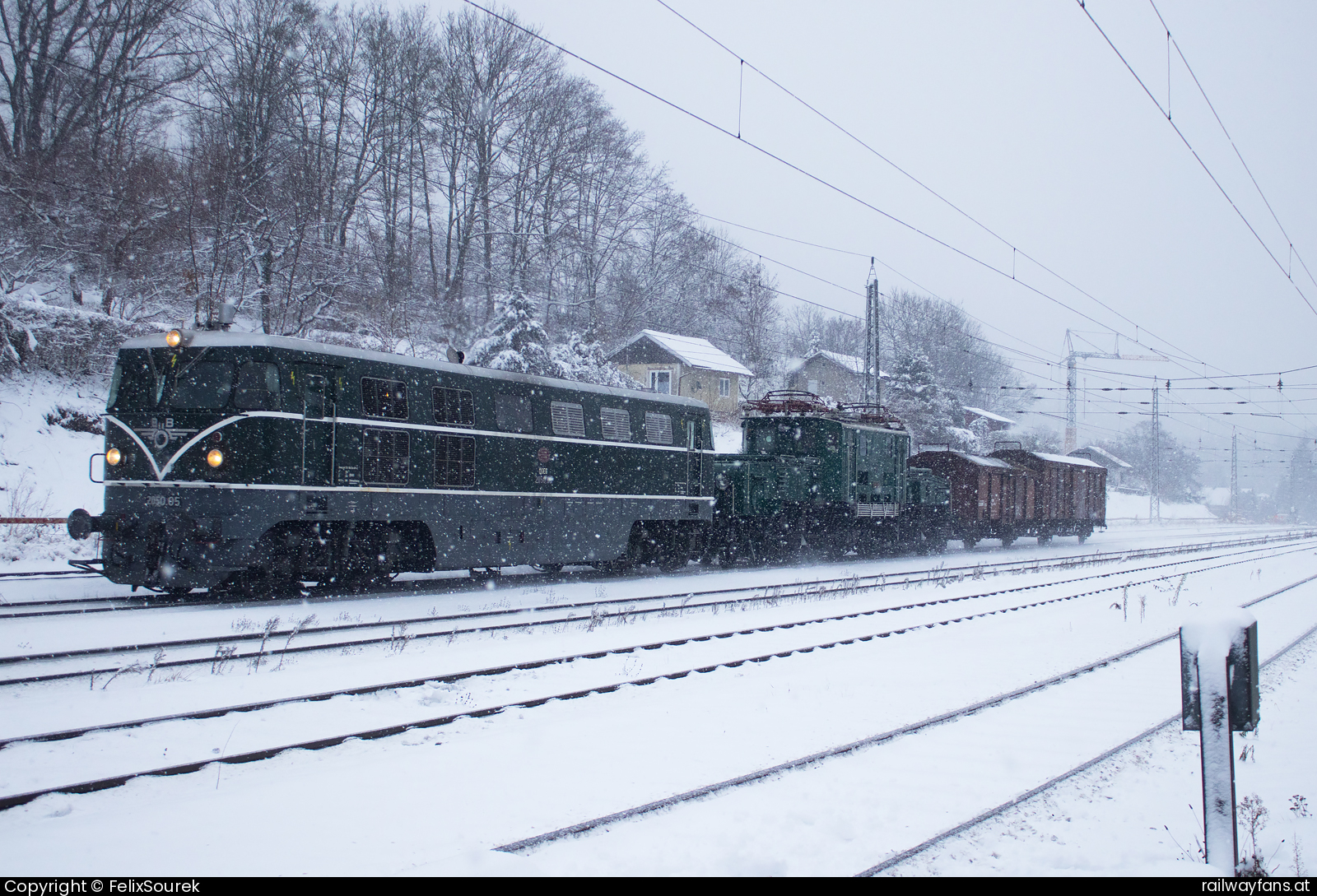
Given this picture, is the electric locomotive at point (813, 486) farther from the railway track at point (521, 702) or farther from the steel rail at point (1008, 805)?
the steel rail at point (1008, 805)

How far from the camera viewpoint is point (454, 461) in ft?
45.3

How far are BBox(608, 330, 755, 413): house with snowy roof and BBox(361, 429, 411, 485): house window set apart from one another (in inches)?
1346

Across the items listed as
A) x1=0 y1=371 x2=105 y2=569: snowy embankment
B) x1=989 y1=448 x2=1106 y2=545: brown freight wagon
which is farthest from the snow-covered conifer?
x1=989 y1=448 x2=1106 y2=545: brown freight wagon

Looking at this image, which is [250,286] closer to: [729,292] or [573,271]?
[573,271]

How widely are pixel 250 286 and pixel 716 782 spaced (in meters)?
25.6

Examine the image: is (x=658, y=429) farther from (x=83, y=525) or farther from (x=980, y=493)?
(x=980, y=493)

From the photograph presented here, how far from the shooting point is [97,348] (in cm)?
2361

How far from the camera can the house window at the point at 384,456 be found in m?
12.7

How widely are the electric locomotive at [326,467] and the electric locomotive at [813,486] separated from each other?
5.72 m

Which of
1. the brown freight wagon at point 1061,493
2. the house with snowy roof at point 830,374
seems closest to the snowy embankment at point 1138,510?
the house with snowy roof at point 830,374

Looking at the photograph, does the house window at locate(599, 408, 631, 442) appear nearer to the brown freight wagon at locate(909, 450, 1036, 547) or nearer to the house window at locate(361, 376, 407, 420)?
the house window at locate(361, 376, 407, 420)

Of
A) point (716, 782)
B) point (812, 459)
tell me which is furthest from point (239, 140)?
point (716, 782)

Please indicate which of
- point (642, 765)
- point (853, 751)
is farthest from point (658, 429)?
point (642, 765)

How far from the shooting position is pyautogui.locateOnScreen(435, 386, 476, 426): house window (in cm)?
1373
